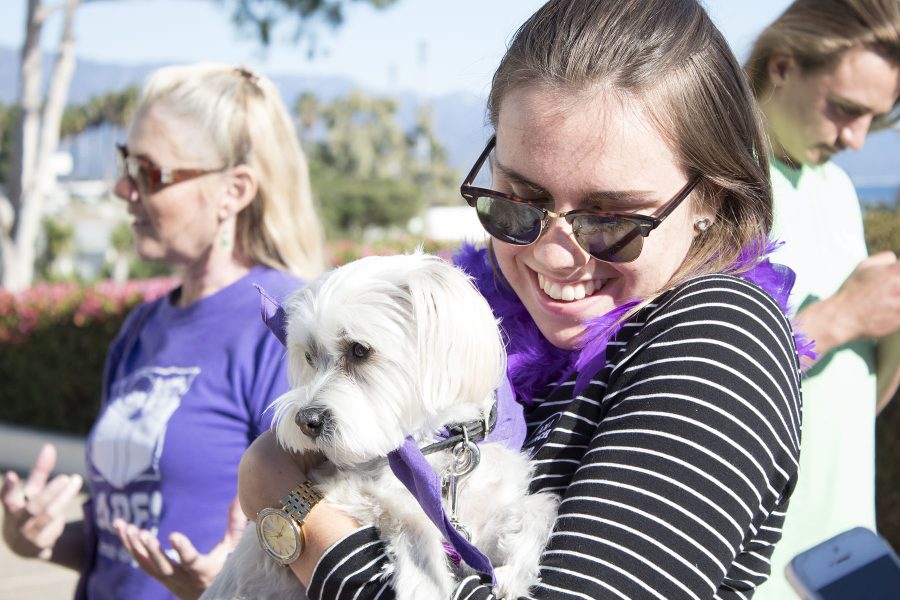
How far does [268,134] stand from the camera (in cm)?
362

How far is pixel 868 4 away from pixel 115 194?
290 centimetres

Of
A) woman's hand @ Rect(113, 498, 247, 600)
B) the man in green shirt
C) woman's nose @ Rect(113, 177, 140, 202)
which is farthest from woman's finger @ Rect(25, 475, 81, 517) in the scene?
the man in green shirt

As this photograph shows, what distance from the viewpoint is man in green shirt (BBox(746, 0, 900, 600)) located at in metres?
2.74

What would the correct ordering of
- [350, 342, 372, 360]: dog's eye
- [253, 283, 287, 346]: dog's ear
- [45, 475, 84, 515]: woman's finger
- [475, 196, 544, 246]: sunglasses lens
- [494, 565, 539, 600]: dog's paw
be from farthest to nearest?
[45, 475, 84, 515]: woman's finger → [253, 283, 287, 346]: dog's ear → [350, 342, 372, 360]: dog's eye → [475, 196, 544, 246]: sunglasses lens → [494, 565, 539, 600]: dog's paw

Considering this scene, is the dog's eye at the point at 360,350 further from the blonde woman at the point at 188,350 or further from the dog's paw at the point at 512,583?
the blonde woman at the point at 188,350

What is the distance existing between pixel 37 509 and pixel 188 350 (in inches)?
29.3

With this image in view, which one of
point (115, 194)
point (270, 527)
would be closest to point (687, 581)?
point (270, 527)

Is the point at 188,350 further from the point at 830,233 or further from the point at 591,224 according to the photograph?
the point at 830,233

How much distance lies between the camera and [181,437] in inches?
116

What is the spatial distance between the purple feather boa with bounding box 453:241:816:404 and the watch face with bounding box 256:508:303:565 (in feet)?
2.16

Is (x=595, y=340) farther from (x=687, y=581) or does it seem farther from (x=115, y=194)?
(x=115, y=194)

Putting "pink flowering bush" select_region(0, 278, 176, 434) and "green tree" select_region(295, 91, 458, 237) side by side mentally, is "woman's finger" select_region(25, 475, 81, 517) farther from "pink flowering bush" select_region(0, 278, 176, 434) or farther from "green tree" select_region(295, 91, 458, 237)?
"green tree" select_region(295, 91, 458, 237)

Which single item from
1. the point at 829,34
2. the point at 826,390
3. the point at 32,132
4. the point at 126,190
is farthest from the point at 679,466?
the point at 32,132

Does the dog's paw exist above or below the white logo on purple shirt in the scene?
above
